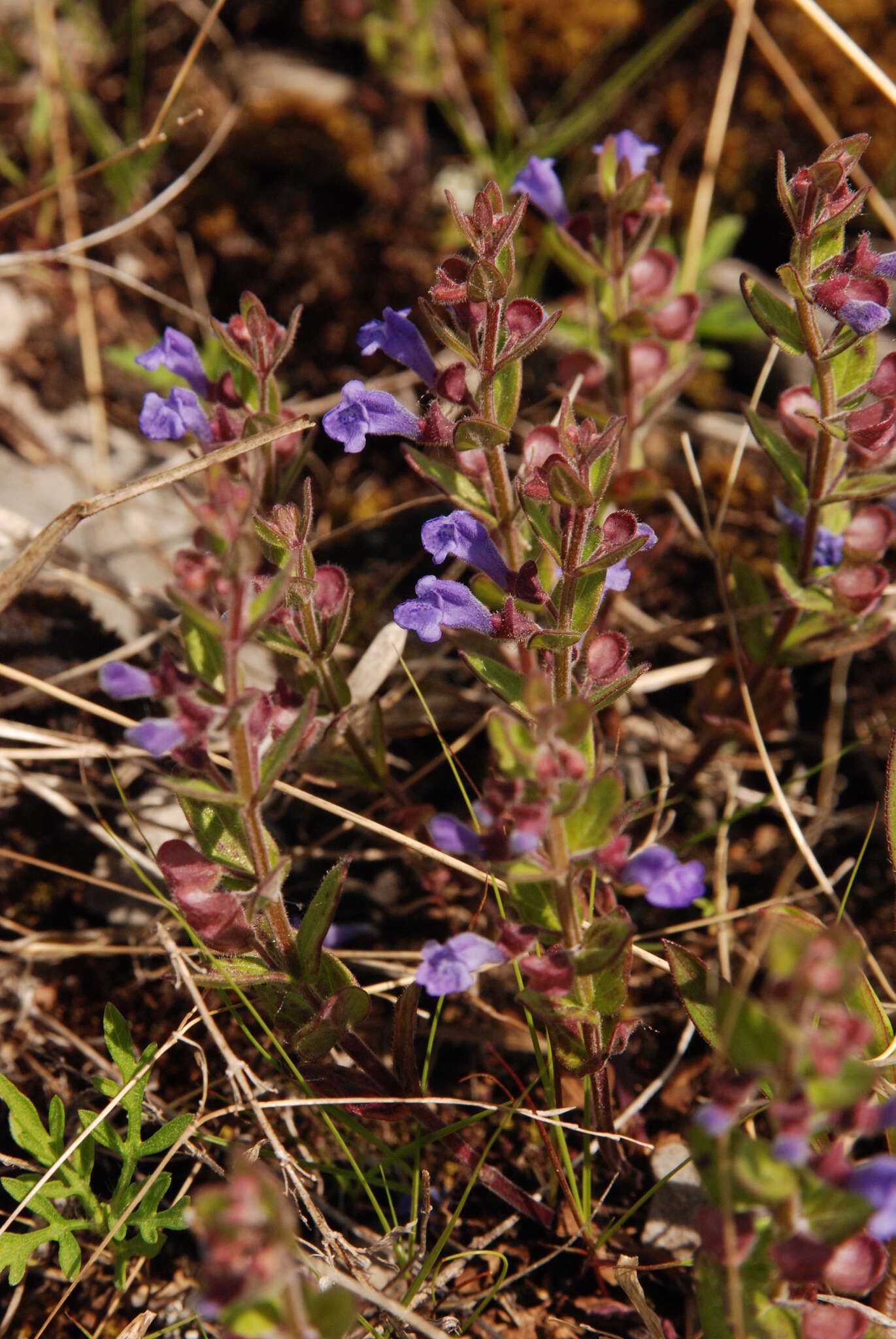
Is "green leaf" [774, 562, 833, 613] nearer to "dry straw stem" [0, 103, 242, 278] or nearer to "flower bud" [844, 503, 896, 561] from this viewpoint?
"flower bud" [844, 503, 896, 561]

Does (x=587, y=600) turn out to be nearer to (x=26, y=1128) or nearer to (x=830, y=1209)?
(x=830, y=1209)

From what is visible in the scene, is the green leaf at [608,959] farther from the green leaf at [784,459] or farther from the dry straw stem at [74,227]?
the dry straw stem at [74,227]

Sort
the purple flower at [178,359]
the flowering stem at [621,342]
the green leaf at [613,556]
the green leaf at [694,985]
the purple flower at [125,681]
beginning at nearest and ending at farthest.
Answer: the purple flower at [125,681]
the green leaf at [613,556]
the green leaf at [694,985]
the purple flower at [178,359]
the flowering stem at [621,342]

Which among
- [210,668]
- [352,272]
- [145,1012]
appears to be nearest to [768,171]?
[352,272]

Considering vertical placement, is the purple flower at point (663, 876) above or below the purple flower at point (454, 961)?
below

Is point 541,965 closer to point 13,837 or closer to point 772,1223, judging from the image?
point 772,1223

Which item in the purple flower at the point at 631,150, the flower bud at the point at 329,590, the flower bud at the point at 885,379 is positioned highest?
the purple flower at the point at 631,150

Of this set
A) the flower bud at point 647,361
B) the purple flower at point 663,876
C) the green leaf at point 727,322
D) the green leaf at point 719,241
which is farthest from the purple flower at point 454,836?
the green leaf at point 719,241
